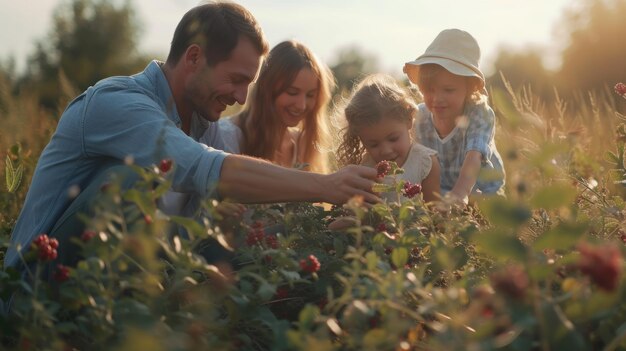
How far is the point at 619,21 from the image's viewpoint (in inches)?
1264

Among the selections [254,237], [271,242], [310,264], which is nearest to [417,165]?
[271,242]

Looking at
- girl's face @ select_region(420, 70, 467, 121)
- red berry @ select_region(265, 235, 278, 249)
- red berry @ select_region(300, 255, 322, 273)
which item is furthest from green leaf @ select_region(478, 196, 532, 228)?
girl's face @ select_region(420, 70, 467, 121)

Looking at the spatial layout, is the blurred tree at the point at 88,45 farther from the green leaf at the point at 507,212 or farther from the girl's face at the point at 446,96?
the green leaf at the point at 507,212

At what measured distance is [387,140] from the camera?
417 centimetres

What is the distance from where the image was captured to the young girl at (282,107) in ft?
15.5

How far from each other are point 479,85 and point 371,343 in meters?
3.82

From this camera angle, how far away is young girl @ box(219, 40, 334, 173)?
4.72 metres

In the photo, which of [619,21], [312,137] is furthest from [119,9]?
[312,137]

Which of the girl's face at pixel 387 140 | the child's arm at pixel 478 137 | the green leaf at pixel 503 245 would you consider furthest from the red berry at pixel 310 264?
the child's arm at pixel 478 137

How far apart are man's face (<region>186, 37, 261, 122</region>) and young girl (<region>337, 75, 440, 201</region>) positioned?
0.74m

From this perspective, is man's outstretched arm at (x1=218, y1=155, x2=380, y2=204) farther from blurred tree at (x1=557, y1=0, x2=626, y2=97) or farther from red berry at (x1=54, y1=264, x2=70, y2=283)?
blurred tree at (x1=557, y1=0, x2=626, y2=97)

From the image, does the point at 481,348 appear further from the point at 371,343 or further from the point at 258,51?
the point at 258,51

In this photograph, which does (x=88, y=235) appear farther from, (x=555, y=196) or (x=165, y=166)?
(x=555, y=196)

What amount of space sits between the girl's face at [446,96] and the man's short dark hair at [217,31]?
128 centimetres
